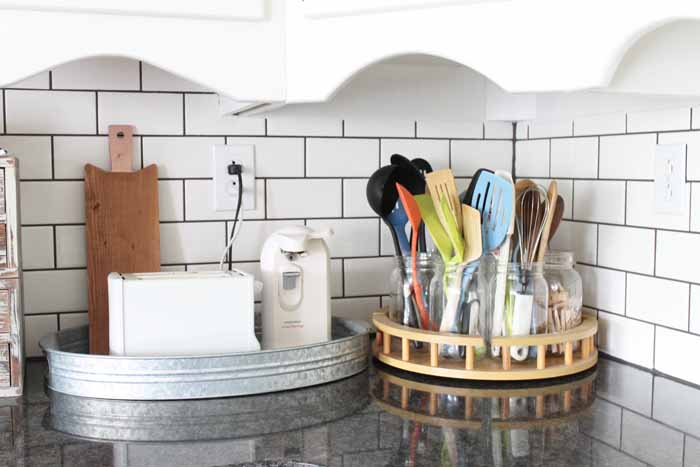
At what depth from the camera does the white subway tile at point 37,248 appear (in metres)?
1.46

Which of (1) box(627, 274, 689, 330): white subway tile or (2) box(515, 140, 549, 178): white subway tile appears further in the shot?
(2) box(515, 140, 549, 178): white subway tile

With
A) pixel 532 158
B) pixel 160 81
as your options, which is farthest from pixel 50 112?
pixel 532 158

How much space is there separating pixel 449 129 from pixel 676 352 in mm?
632

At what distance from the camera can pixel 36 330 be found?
1.48m

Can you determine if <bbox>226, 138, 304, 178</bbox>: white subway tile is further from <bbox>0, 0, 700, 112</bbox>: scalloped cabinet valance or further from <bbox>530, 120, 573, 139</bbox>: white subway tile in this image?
<bbox>530, 120, 573, 139</bbox>: white subway tile

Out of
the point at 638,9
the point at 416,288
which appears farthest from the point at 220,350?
the point at 638,9

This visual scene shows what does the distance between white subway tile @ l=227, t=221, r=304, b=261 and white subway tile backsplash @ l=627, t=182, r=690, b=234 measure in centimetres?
65

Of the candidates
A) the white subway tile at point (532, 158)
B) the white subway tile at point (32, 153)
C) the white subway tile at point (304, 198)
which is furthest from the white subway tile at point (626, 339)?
the white subway tile at point (32, 153)

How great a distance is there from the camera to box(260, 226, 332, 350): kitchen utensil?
1.33 meters

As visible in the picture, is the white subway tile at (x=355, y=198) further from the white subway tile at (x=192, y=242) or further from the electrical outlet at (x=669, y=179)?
the electrical outlet at (x=669, y=179)

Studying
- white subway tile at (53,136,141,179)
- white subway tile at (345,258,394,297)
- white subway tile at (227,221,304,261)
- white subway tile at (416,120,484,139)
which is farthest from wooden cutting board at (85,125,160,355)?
white subway tile at (416,120,484,139)

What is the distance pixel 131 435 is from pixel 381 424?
33 cm

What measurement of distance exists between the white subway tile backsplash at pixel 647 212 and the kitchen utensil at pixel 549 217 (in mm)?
134

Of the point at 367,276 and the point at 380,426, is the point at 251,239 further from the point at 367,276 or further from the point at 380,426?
the point at 380,426
